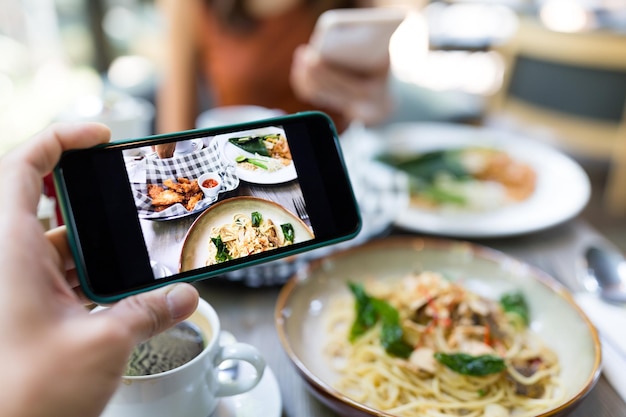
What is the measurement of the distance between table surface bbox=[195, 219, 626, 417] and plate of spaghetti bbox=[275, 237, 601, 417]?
39mm

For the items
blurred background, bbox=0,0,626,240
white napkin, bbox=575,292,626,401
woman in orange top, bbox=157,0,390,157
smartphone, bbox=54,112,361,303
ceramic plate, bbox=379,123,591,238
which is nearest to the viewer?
smartphone, bbox=54,112,361,303

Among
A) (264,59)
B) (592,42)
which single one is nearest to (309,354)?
(264,59)

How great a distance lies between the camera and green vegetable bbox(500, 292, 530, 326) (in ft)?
2.44

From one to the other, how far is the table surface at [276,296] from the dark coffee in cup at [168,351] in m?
0.15

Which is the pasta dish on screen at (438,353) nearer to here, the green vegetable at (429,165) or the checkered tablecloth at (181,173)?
the checkered tablecloth at (181,173)

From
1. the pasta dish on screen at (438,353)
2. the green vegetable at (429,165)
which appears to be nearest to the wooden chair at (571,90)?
the green vegetable at (429,165)

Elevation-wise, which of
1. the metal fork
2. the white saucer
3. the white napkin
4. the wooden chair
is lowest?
the wooden chair

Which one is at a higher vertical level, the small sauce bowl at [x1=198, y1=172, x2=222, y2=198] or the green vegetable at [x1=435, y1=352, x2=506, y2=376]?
the small sauce bowl at [x1=198, y1=172, x2=222, y2=198]

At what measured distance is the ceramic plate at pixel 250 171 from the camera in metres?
0.51

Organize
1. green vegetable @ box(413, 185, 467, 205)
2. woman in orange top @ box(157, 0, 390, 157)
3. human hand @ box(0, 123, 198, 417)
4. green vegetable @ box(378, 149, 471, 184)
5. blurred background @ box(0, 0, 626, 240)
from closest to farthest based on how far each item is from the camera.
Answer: human hand @ box(0, 123, 198, 417), green vegetable @ box(413, 185, 467, 205), green vegetable @ box(378, 149, 471, 184), woman in orange top @ box(157, 0, 390, 157), blurred background @ box(0, 0, 626, 240)

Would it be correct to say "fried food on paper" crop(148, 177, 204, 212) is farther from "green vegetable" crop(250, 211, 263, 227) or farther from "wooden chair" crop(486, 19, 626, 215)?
"wooden chair" crop(486, 19, 626, 215)

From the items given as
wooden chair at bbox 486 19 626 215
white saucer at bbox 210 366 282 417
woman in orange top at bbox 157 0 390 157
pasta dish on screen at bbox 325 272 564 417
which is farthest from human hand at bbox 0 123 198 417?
wooden chair at bbox 486 19 626 215

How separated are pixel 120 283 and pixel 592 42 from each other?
2682 millimetres

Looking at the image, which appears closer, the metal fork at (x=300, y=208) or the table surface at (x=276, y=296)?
the metal fork at (x=300, y=208)
